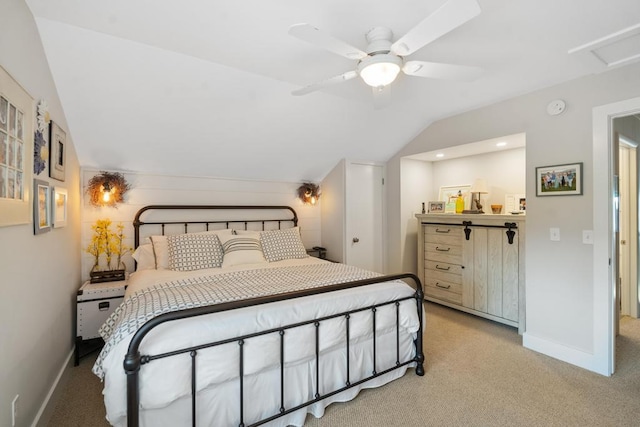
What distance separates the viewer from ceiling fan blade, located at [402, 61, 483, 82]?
1.76 m

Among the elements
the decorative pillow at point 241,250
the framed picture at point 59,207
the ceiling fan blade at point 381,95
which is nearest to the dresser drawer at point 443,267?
the decorative pillow at point 241,250

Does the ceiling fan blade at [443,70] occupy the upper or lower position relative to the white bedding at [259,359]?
upper

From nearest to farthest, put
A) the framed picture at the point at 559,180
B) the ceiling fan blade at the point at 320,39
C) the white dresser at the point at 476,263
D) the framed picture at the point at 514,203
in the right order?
the ceiling fan blade at the point at 320,39 → the framed picture at the point at 559,180 → the white dresser at the point at 476,263 → the framed picture at the point at 514,203

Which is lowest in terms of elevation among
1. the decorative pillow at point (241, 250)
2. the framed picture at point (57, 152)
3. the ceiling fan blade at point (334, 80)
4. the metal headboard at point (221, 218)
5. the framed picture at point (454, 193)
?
the decorative pillow at point (241, 250)

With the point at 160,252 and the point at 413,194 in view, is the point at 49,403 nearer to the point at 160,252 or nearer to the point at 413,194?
the point at 160,252

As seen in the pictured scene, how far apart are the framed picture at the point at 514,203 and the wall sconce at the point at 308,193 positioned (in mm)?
2445

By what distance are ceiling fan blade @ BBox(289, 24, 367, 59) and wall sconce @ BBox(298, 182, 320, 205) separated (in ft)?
8.62

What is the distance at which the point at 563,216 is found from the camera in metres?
2.60

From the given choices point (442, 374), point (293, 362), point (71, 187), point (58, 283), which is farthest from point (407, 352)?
point (71, 187)

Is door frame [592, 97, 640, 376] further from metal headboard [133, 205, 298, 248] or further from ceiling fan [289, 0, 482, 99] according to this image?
metal headboard [133, 205, 298, 248]

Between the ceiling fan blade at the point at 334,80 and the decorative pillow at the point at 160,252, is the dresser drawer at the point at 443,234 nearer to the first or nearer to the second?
the ceiling fan blade at the point at 334,80

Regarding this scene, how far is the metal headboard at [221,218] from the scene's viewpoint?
3.31 meters

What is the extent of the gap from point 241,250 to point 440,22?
248 centimetres

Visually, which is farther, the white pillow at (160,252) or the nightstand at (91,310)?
the white pillow at (160,252)
